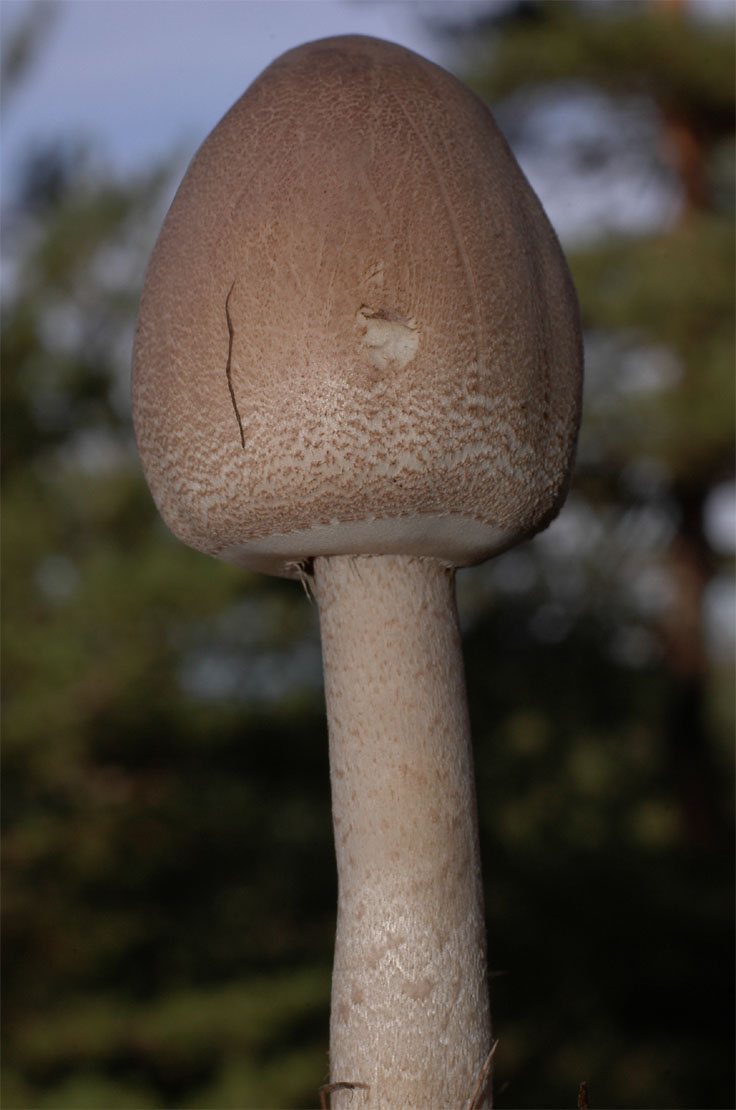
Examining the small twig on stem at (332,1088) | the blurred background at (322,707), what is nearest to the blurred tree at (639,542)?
the blurred background at (322,707)

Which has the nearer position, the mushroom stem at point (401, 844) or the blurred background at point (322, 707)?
the mushroom stem at point (401, 844)

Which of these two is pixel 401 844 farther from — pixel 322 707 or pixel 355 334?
pixel 322 707

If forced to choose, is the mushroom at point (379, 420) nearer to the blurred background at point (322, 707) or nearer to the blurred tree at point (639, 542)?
the blurred background at point (322, 707)

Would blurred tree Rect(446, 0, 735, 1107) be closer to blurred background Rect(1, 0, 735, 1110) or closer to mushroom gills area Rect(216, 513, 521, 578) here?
blurred background Rect(1, 0, 735, 1110)

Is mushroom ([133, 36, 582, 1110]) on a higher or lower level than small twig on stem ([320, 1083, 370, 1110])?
higher

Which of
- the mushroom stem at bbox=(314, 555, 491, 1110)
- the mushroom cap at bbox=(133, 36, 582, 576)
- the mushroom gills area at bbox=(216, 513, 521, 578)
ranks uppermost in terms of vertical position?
the mushroom cap at bbox=(133, 36, 582, 576)

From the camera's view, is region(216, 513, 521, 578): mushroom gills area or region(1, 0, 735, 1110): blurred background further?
region(1, 0, 735, 1110): blurred background

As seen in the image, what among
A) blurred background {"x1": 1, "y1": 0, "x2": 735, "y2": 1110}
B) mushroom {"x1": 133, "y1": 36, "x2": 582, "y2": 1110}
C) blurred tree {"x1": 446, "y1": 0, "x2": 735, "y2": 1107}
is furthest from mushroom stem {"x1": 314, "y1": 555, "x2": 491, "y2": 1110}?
blurred tree {"x1": 446, "y1": 0, "x2": 735, "y2": 1107}

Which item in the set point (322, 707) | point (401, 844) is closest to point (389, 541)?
point (401, 844)

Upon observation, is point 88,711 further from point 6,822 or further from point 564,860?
point 564,860
